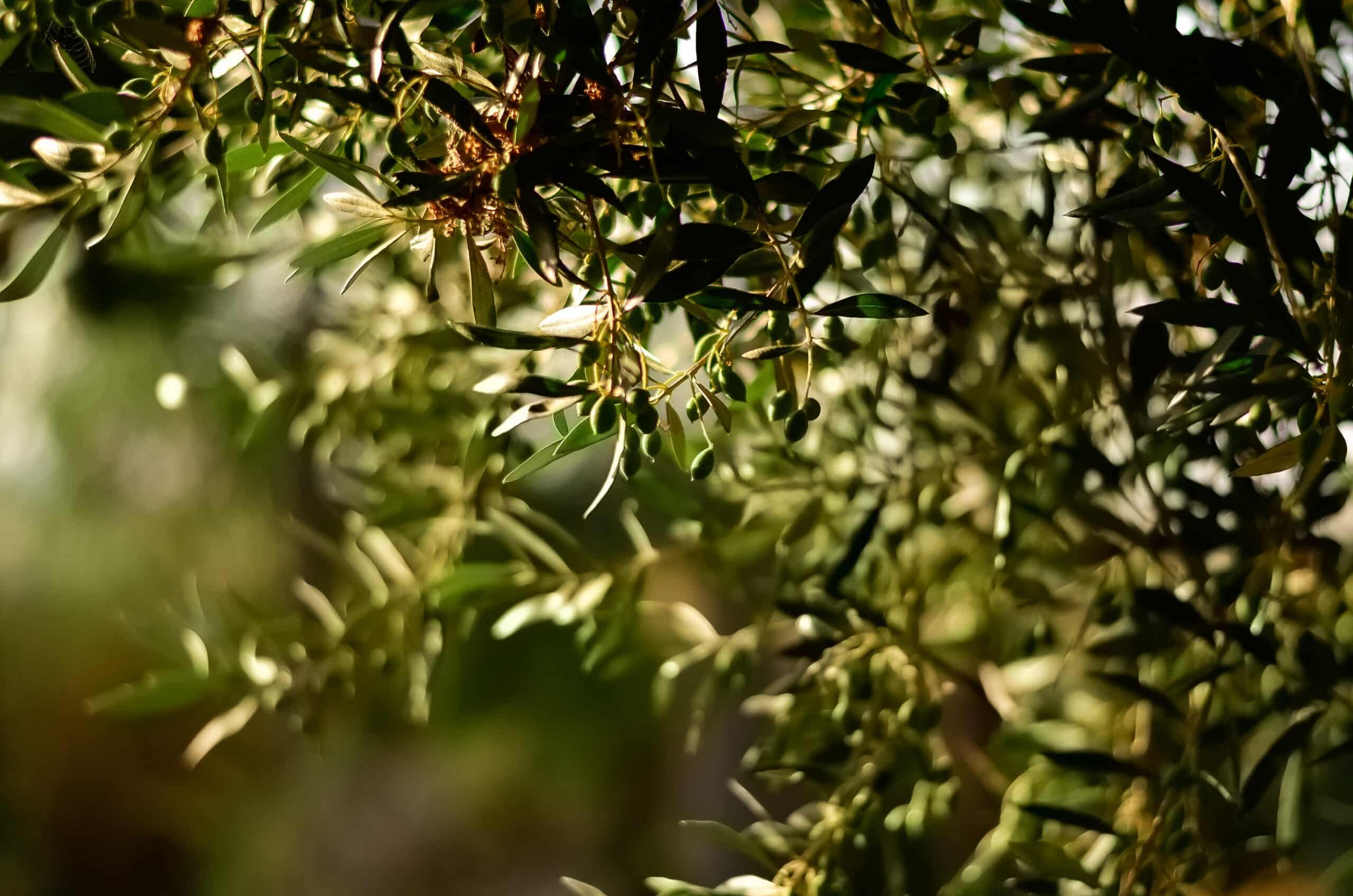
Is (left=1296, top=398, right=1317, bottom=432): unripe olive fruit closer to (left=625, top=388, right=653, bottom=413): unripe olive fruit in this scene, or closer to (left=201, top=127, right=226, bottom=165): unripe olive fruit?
(left=625, top=388, right=653, bottom=413): unripe olive fruit

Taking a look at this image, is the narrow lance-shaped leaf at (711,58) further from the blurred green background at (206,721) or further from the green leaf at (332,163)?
the blurred green background at (206,721)

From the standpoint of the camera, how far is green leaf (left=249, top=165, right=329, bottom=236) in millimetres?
307

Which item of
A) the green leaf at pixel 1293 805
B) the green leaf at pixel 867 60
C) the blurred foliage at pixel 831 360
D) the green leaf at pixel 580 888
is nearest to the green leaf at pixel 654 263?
the blurred foliage at pixel 831 360

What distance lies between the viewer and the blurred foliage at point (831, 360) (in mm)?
265

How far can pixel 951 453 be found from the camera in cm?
50

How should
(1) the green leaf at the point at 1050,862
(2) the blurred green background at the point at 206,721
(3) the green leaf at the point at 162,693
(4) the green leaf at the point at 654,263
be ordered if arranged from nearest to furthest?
(4) the green leaf at the point at 654,263 < (1) the green leaf at the point at 1050,862 < (3) the green leaf at the point at 162,693 < (2) the blurred green background at the point at 206,721

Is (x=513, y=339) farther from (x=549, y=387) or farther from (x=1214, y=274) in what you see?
(x=1214, y=274)

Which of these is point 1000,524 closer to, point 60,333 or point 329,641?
point 329,641

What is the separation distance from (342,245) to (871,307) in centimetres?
15

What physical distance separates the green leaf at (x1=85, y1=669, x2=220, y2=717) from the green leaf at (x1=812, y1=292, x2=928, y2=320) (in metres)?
0.45

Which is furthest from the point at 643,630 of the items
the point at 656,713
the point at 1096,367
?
the point at 1096,367

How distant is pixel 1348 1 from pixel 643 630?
1.46 ft

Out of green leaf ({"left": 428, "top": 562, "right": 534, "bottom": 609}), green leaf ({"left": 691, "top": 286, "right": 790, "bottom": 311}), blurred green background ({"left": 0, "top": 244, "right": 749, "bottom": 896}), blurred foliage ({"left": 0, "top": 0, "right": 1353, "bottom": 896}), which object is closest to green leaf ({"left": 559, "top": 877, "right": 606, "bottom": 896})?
blurred foliage ({"left": 0, "top": 0, "right": 1353, "bottom": 896})

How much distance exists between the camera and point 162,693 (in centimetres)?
55
